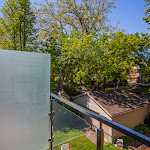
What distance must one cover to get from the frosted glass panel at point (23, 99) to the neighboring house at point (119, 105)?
6651mm

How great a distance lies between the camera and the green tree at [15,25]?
927 centimetres

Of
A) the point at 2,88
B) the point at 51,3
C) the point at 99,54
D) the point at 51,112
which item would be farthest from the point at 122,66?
the point at 51,3

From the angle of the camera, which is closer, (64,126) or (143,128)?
(64,126)

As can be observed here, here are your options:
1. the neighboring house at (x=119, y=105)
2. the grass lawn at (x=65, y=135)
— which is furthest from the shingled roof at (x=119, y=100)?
the grass lawn at (x=65, y=135)

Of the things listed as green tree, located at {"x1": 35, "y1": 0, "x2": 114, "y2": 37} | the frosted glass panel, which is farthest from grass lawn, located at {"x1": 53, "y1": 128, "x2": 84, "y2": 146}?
green tree, located at {"x1": 35, "y1": 0, "x2": 114, "y2": 37}

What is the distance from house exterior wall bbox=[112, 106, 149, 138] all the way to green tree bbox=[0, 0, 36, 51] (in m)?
8.72

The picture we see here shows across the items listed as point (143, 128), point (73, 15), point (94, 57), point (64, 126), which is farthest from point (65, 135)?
point (73, 15)

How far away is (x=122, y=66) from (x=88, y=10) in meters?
7.62

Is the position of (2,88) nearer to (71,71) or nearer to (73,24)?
(71,71)

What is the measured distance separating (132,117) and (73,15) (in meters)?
11.2

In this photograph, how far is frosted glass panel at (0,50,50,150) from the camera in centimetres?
120

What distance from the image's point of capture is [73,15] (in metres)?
12.9

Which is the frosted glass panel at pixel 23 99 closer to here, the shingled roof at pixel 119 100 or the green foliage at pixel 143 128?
the shingled roof at pixel 119 100

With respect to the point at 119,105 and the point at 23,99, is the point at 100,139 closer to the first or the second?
the point at 23,99
